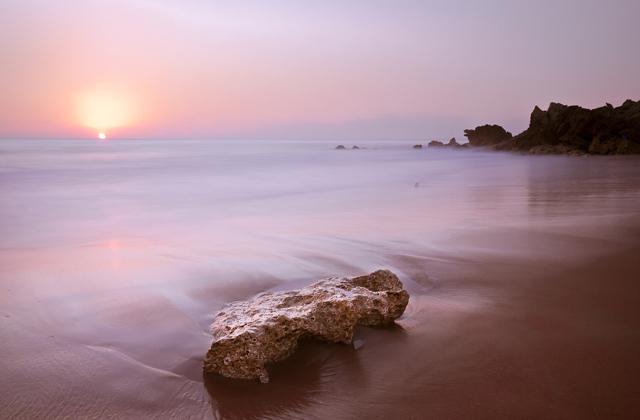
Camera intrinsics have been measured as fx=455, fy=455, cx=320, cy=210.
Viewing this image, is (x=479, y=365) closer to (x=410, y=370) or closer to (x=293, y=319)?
(x=410, y=370)

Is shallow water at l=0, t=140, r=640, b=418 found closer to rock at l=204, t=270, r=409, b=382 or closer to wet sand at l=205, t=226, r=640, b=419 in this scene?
wet sand at l=205, t=226, r=640, b=419

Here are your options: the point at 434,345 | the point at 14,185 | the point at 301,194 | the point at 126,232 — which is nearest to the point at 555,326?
the point at 434,345

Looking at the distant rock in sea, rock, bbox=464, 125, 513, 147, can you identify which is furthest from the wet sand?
rock, bbox=464, 125, 513, 147

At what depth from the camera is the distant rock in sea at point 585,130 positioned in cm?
3138

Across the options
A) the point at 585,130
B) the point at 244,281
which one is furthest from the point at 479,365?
the point at 585,130

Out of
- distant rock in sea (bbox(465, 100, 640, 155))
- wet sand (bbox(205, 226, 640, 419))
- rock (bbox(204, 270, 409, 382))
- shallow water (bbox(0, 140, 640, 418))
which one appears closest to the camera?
→ wet sand (bbox(205, 226, 640, 419))

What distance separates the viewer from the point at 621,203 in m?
9.68

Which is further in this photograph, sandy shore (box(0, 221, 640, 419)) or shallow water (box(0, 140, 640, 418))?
shallow water (box(0, 140, 640, 418))

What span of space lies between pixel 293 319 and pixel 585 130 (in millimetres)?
37078

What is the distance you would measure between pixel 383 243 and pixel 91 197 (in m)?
10.9

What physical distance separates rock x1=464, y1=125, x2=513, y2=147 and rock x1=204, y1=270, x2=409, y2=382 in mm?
53224

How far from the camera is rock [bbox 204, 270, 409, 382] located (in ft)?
9.06

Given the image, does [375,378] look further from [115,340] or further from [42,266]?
[42,266]

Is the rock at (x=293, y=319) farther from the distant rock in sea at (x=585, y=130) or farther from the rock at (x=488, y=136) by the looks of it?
the rock at (x=488, y=136)
